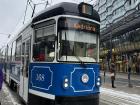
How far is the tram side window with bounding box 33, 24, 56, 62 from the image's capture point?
1009cm

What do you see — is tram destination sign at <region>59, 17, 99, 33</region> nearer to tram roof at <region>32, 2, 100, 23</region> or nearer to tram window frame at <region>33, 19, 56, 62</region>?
tram roof at <region>32, 2, 100, 23</region>

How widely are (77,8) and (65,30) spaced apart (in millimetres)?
890

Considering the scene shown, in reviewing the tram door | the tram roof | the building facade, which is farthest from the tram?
the building facade

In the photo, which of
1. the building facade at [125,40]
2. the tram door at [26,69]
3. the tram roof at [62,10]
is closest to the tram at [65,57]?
the tram roof at [62,10]

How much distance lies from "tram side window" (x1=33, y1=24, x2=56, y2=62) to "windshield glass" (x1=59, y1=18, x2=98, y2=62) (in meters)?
0.29

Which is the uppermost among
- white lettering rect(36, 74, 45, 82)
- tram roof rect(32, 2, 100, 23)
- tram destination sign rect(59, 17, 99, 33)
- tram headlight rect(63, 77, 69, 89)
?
tram roof rect(32, 2, 100, 23)

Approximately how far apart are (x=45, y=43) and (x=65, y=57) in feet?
2.74

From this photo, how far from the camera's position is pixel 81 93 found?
33.0 feet

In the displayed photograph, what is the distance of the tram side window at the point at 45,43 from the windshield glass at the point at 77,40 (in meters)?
0.29

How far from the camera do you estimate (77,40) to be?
1021 cm

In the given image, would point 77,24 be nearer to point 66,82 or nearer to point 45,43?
point 45,43

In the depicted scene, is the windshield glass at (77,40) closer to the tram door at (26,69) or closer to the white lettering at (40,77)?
the white lettering at (40,77)

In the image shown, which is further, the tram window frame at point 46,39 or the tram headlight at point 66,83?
the tram window frame at point 46,39

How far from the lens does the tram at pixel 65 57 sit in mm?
9805
